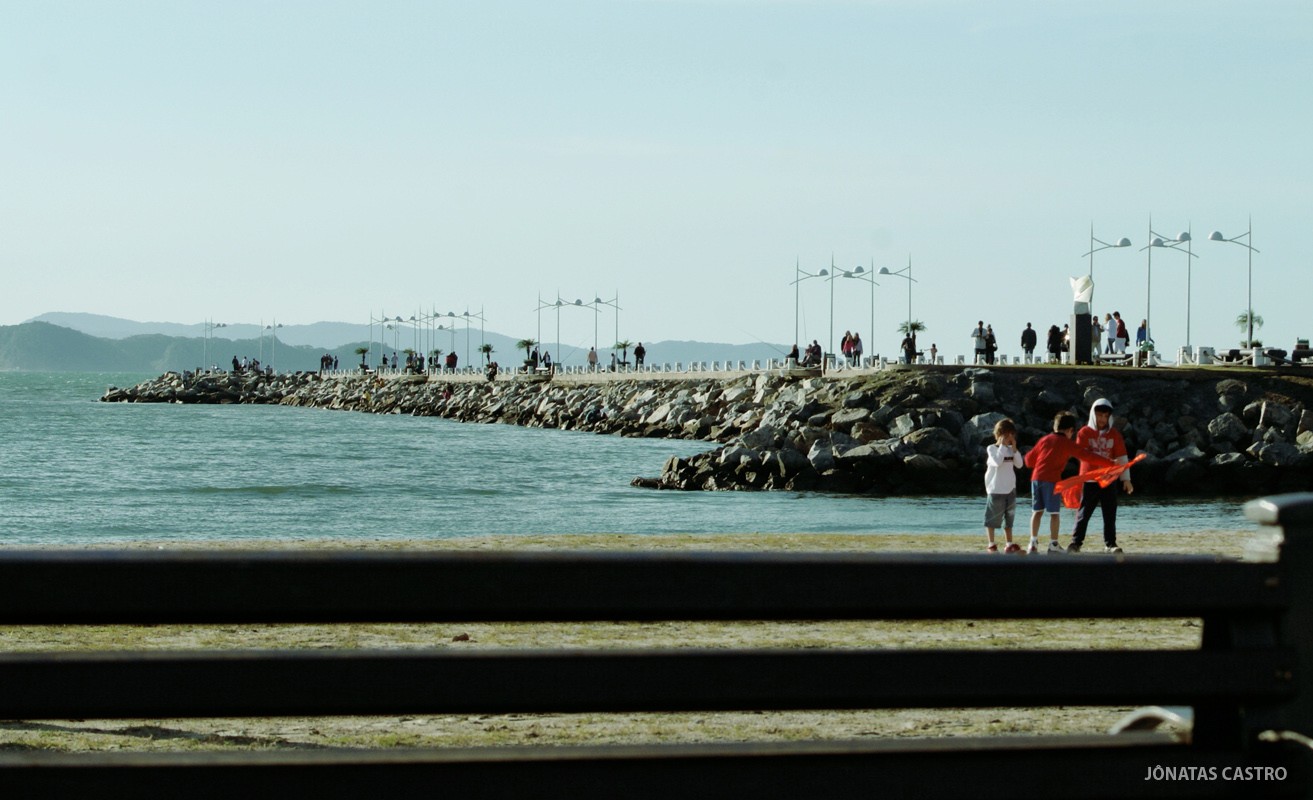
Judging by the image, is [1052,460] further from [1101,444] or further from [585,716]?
[585,716]

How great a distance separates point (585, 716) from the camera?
763cm

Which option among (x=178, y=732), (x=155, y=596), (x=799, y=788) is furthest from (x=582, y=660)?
(x=178, y=732)

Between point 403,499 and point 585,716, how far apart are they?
89.7 feet

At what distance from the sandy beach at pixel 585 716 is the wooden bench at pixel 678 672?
13cm

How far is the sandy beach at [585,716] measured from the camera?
6.41 metres

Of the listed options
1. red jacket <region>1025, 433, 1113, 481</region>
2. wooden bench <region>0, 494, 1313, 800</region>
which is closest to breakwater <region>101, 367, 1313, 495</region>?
red jacket <region>1025, 433, 1113, 481</region>

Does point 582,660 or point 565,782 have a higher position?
point 582,660

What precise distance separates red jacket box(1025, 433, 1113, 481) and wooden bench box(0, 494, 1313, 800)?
12131 millimetres

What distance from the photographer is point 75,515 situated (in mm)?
29922

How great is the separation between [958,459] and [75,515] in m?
21.2

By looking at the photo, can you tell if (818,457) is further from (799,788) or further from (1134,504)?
(799,788)

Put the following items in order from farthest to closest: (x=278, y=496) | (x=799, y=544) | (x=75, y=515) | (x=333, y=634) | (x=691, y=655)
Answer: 1. (x=278, y=496)
2. (x=75, y=515)
3. (x=799, y=544)
4. (x=333, y=634)
5. (x=691, y=655)

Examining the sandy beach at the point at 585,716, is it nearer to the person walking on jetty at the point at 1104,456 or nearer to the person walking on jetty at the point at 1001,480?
the person walking on jetty at the point at 1104,456

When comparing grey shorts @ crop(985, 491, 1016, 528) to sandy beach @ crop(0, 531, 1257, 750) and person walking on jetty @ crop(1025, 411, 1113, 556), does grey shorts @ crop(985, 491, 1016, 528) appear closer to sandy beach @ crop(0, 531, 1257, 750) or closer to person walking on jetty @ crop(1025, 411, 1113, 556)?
person walking on jetty @ crop(1025, 411, 1113, 556)
